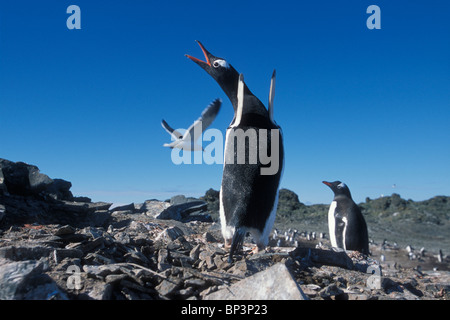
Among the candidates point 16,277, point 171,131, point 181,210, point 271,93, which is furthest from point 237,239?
point 171,131

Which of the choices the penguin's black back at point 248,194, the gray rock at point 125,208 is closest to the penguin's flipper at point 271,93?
the penguin's black back at point 248,194

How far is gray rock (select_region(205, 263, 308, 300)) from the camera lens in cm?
201

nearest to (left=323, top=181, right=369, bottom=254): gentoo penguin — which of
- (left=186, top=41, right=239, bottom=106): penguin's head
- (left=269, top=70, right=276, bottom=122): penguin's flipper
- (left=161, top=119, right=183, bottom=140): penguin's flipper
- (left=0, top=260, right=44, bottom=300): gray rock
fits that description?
(left=269, top=70, right=276, bottom=122): penguin's flipper

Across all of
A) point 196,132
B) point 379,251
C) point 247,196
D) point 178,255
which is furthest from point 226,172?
point 379,251

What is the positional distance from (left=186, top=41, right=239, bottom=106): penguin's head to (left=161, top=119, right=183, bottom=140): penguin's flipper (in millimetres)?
9333

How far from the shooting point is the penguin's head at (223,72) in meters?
4.72

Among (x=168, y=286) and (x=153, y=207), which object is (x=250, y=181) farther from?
(x=153, y=207)

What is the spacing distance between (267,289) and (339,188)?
24.8ft

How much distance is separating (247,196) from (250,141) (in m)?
0.66

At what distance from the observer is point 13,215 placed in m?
5.69

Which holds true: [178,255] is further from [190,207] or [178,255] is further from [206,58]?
[190,207]

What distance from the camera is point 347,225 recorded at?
7977 millimetres

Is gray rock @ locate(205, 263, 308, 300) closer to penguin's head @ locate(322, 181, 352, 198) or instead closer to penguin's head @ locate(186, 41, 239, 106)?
penguin's head @ locate(186, 41, 239, 106)

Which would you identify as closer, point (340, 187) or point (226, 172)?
point (226, 172)
